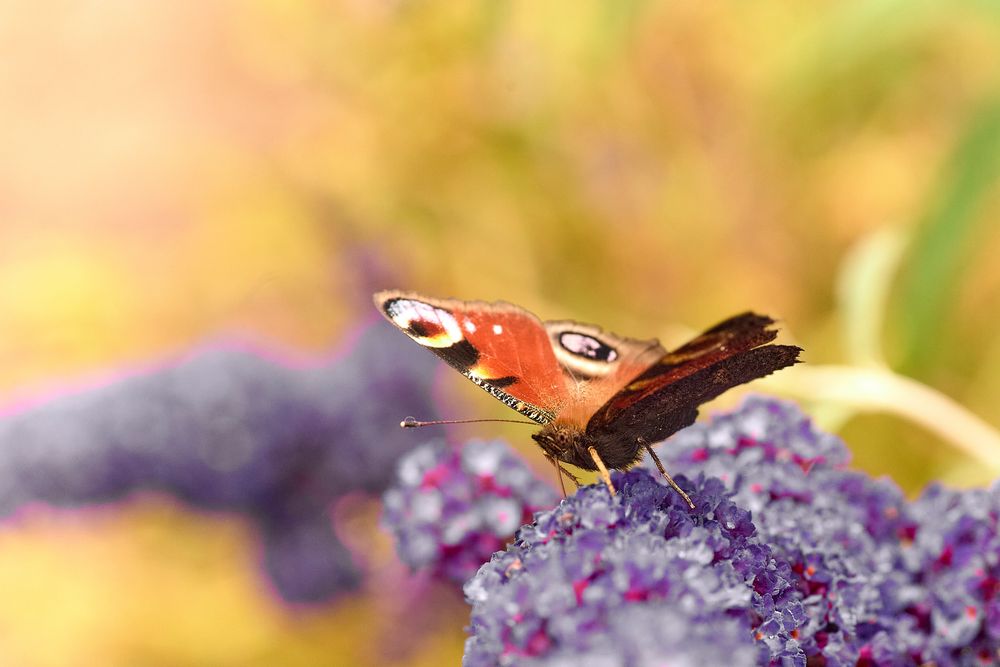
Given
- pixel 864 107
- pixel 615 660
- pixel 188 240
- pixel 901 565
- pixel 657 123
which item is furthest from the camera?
pixel 188 240

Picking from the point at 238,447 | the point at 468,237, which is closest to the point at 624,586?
Result: the point at 238,447

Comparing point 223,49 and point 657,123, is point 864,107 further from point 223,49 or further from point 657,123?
point 223,49

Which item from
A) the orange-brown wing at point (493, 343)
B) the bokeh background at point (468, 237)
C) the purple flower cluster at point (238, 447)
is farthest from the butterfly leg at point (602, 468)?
the purple flower cluster at point (238, 447)

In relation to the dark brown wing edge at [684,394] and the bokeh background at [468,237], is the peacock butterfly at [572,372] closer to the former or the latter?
the dark brown wing edge at [684,394]

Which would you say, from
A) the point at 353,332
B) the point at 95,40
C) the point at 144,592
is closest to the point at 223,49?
the point at 95,40

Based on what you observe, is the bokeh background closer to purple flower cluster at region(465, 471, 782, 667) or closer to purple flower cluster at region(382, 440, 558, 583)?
purple flower cluster at region(382, 440, 558, 583)

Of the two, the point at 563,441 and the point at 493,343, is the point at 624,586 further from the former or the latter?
the point at 493,343
